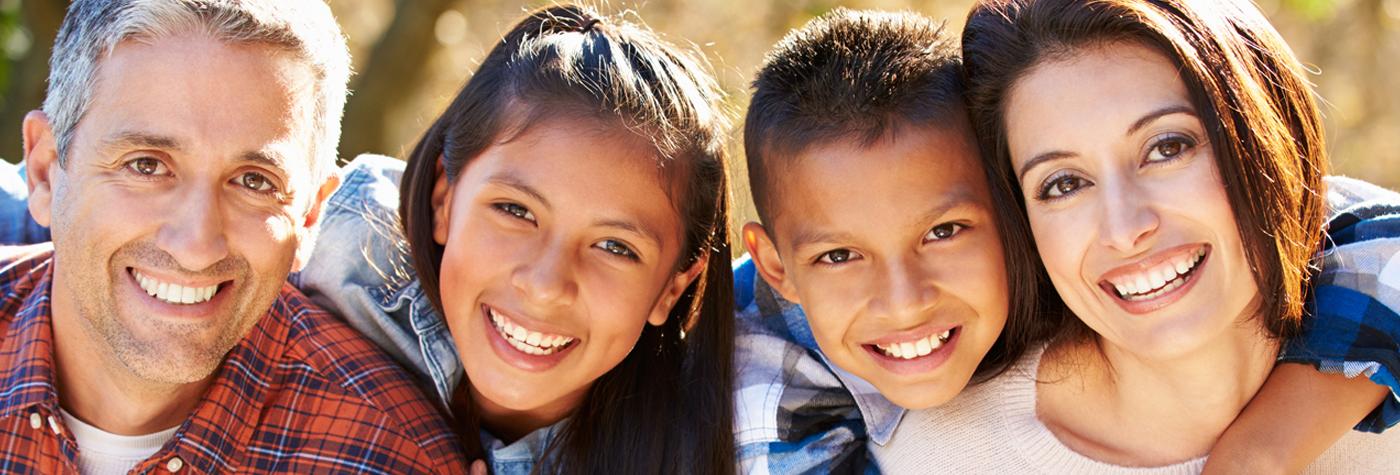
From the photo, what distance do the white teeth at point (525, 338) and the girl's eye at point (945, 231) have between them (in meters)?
0.85

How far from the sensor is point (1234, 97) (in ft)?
8.14

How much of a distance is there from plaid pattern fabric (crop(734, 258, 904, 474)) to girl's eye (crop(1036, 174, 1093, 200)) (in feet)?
2.29

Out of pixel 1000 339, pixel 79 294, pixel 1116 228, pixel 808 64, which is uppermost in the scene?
pixel 808 64

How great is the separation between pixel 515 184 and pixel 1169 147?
1360 millimetres

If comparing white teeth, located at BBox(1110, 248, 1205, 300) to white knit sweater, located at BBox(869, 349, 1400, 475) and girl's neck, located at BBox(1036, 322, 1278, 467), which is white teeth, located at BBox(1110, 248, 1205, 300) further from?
white knit sweater, located at BBox(869, 349, 1400, 475)

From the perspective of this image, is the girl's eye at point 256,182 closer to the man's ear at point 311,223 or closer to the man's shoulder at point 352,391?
the man's ear at point 311,223

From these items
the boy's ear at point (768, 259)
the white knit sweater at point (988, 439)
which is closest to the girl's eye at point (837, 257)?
the boy's ear at point (768, 259)

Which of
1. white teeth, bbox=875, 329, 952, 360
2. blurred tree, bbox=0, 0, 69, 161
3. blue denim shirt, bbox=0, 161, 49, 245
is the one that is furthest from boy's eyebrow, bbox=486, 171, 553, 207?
blurred tree, bbox=0, 0, 69, 161

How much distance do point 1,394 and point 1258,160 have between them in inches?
103

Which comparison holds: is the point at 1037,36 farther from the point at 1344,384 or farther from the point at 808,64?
the point at 1344,384

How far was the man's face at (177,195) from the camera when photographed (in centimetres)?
272

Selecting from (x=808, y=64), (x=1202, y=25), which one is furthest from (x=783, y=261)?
(x=1202, y=25)

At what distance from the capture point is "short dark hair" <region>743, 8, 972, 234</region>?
2820 millimetres

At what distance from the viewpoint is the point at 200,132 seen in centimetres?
271
